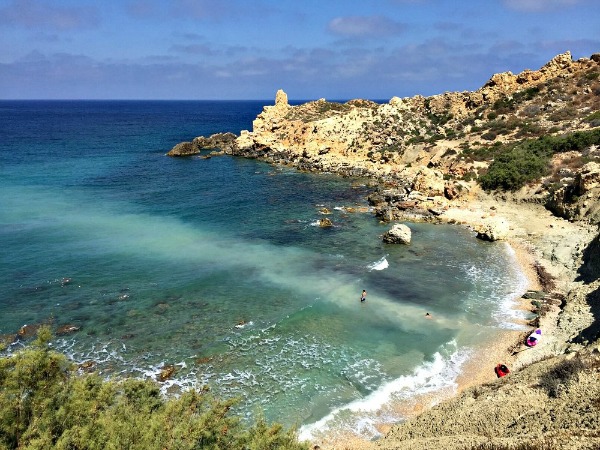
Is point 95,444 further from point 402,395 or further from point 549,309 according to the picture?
point 549,309

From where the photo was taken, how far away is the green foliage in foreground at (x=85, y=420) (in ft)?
36.4

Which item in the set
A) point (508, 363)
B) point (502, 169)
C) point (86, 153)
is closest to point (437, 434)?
point (508, 363)

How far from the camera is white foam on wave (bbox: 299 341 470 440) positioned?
18.3 m

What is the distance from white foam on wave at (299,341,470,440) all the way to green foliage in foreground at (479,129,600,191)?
31.6 m

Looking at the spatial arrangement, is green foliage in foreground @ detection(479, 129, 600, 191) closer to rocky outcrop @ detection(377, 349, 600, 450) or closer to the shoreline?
the shoreline

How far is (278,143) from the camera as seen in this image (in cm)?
8669

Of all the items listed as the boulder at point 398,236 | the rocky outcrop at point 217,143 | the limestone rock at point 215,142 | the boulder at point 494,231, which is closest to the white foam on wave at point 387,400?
the boulder at point 398,236

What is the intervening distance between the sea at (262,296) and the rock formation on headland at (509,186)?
3033 millimetres

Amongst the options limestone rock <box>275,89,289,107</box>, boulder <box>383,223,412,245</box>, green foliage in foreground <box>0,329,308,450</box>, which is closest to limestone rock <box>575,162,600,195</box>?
boulder <box>383,223,412,245</box>

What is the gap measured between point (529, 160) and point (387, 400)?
1582 inches

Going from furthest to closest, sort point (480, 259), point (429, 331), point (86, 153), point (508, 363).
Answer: point (86, 153) → point (480, 259) → point (429, 331) → point (508, 363)

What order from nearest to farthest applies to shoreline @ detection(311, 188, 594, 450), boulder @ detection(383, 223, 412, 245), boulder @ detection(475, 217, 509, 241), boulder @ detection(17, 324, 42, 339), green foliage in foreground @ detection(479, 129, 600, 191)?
shoreline @ detection(311, 188, 594, 450)
boulder @ detection(17, 324, 42, 339)
boulder @ detection(383, 223, 412, 245)
boulder @ detection(475, 217, 509, 241)
green foliage in foreground @ detection(479, 129, 600, 191)

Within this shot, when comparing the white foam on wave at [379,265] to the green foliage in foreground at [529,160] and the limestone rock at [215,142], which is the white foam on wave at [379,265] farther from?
the limestone rock at [215,142]

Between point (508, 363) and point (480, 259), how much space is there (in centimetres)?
1518
